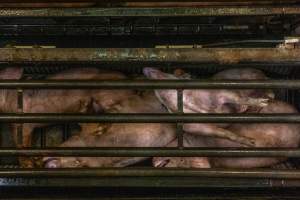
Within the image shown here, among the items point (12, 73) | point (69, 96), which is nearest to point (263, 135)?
point (69, 96)

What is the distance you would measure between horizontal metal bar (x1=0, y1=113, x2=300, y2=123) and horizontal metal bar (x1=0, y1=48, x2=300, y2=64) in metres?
0.17

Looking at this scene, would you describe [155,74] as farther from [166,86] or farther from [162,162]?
[162,162]

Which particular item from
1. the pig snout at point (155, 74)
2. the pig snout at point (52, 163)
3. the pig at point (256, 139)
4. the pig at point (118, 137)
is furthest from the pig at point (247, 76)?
the pig snout at point (52, 163)

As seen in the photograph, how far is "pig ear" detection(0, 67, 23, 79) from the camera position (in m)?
1.58

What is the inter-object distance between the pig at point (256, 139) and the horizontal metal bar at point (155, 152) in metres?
0.18

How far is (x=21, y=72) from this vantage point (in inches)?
62.6

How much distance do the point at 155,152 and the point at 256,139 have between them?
1.31 feet

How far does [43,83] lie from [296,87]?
76 centimetres

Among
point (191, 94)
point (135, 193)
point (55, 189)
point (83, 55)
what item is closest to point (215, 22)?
point (191, 94)

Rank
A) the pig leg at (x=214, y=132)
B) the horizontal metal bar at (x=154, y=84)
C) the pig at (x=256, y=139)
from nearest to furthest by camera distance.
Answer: the horizontal metal bar at (x=154, y=84), the pig leg at (x=214, y=132), the pig at (x=256, y=139)

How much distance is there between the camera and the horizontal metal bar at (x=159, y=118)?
133 cm

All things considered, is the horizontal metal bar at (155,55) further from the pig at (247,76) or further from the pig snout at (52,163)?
the pig snout at (52,163)

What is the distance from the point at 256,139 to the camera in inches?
60.2

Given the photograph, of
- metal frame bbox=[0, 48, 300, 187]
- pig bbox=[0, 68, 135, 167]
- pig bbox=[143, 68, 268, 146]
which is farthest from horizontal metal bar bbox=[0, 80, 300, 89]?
pig bbox=[0, 68, 135, 167]
